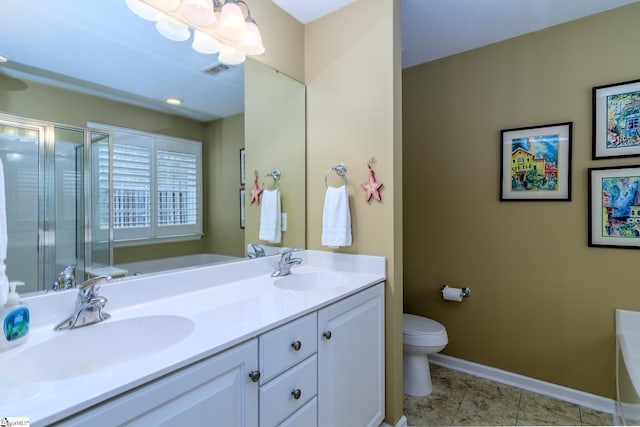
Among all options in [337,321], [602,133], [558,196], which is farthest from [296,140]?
[602,133]

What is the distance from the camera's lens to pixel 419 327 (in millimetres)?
2043

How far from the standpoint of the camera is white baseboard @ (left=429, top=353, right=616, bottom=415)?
72.3 inches

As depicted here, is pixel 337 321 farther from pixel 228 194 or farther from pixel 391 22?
pixel 391 22

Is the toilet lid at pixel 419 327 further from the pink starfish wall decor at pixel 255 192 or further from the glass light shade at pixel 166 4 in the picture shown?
the glass light shade at pixel 166 4

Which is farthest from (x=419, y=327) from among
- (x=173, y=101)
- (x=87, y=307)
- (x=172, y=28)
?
(x=172, y=28)

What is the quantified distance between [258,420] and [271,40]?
6.04ft

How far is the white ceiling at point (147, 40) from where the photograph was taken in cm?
97

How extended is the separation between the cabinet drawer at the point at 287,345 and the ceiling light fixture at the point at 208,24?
130cm

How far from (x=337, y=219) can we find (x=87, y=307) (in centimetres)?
114

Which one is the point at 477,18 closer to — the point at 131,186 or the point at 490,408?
the point at 131,186

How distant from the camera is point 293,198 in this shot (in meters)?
1.95

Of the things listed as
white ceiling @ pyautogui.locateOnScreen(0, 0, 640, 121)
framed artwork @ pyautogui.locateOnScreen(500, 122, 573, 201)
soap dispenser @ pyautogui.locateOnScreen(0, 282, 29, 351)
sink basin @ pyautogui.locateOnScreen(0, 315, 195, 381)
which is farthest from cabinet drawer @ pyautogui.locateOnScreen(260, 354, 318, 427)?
framed artwork @ pyautogui.locateOnScreen(500, 122, 573, 201)

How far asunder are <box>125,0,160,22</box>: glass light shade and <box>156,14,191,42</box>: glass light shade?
25mm

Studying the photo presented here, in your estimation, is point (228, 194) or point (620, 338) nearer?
point (228, 194)
